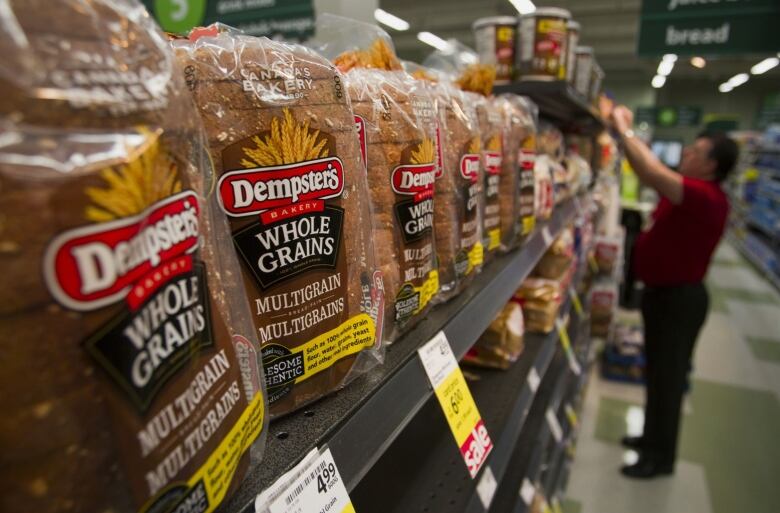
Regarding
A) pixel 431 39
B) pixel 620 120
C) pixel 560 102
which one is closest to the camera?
pixel 560 102

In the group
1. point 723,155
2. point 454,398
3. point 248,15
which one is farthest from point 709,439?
Result: point 248,15

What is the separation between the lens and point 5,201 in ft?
0.75

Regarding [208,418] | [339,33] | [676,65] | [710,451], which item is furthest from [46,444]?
[676,65]

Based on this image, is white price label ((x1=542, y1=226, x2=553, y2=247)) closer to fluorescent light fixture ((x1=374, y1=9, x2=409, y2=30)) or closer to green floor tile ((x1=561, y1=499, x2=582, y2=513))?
green floor tile ((x1=561, y1=499, x2=582, y2=513))

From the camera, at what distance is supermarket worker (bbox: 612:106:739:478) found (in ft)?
7.71

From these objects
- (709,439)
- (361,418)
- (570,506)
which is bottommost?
(709,439)

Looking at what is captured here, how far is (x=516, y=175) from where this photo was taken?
118 centimetres

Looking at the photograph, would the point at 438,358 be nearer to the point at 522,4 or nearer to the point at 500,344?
the point at 500,344

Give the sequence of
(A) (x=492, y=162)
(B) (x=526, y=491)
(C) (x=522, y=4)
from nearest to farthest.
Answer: (A) (x=492, y=162) → (B) (x=526, y=491) → (C) (x=522, y=4)

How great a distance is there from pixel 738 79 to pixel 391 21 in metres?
11.7

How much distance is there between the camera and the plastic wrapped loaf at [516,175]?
1.14m

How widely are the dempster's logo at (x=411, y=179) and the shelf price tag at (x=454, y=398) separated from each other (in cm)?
21

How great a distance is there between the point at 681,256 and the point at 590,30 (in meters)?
10.2

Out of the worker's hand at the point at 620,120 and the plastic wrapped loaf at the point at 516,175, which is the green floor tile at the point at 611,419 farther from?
the plastic wrapped loaf at the point at 516,175
